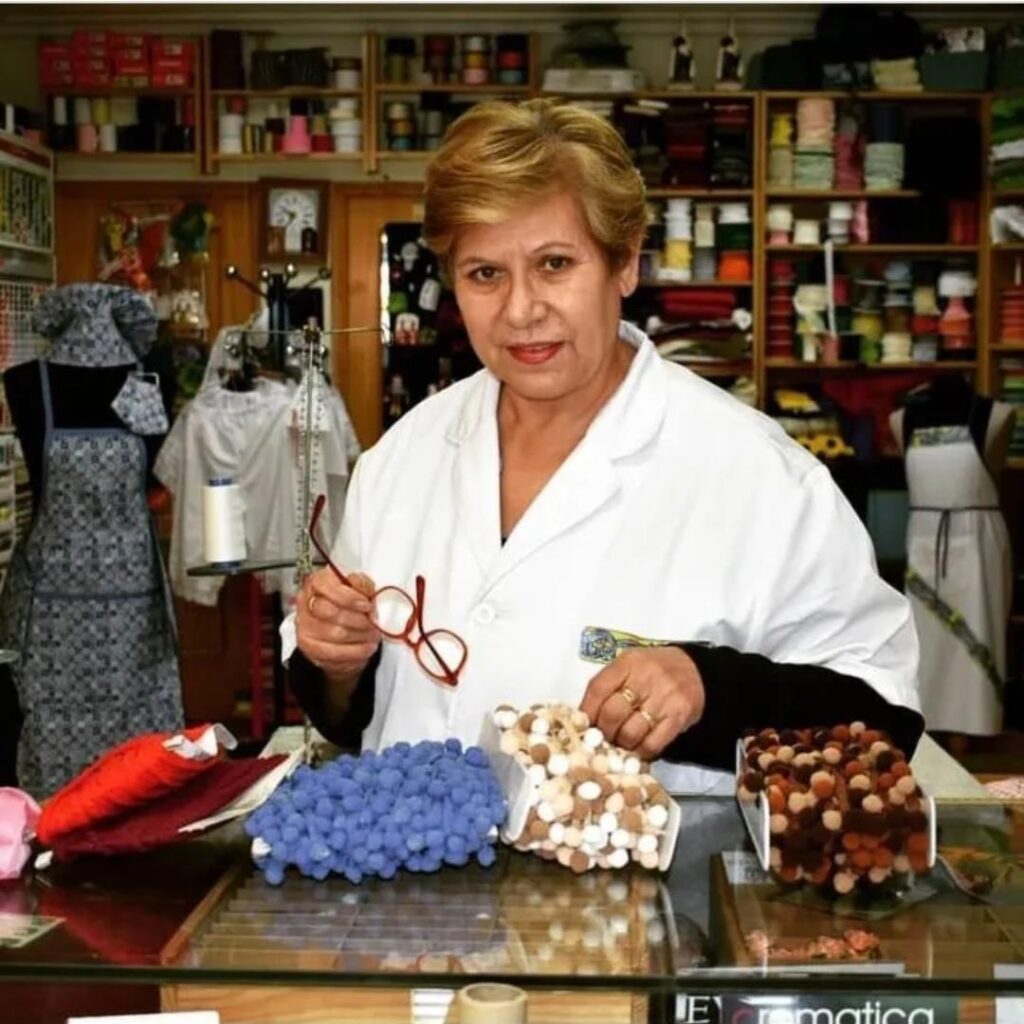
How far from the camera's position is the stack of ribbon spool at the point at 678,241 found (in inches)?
274

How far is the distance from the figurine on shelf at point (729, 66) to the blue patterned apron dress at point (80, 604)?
3.37 meters

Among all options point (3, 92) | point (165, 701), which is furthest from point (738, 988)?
point (3, 92)

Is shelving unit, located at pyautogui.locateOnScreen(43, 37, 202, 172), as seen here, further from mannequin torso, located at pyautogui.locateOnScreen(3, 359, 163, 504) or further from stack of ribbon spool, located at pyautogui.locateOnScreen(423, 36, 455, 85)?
mannequin torso, located at pyautogui.locateOnScreen(3, 359, 163, 504)

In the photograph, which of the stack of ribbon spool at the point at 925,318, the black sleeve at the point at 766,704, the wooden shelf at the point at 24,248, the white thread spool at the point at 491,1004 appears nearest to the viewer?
the white thread spool at the point at 491,1004

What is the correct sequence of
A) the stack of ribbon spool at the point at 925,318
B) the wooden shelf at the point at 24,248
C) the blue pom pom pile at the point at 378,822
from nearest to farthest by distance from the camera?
the blue pom pom pile at the point at 378,822 < the wooden shelf at the point at 24,248 < the stack of ribbon spool at the point at 925,318

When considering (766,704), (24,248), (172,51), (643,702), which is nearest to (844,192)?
(172,51)

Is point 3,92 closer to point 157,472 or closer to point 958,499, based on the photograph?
point 157,472

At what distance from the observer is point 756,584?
1699 mm

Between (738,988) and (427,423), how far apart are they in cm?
106

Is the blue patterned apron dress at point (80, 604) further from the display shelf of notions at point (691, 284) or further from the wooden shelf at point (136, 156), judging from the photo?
the display shelf of notions at point (691, 284)

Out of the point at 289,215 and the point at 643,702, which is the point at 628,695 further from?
the point at 289,215

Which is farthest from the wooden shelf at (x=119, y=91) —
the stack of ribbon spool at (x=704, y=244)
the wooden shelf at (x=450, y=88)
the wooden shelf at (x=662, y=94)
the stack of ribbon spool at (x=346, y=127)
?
the stack of ribbon spool at (x=704, y=244)

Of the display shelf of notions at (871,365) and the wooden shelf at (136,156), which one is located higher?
the wooden shelf at (136,156)

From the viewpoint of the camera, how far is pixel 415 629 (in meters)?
1.76
